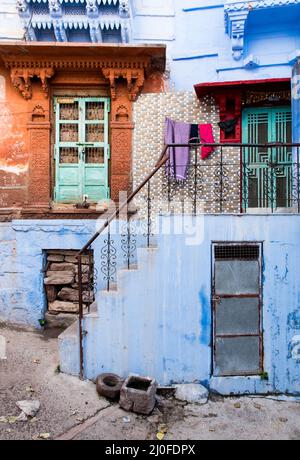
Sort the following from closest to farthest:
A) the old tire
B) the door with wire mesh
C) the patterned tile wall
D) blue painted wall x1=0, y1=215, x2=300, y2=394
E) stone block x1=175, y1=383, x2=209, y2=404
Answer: the old tire
stone block x1=175, y1=383, x2=209, y2=404
blue painted wall x1=0, y1=215, x2=300, y2=394
the door with wire mesh
the patterned tile wall

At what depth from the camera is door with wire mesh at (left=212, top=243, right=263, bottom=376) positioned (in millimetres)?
5637

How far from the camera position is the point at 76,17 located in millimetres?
7562

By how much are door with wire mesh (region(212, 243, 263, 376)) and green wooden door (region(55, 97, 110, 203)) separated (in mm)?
3390

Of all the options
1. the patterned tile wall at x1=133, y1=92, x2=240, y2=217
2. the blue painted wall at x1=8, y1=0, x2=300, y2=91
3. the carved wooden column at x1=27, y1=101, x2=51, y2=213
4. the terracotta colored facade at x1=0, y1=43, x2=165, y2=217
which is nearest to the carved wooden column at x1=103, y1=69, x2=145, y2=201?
the terracotta colored facade at x1=0, y1=43, x2=165, y2=217

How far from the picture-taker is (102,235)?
7.20 m

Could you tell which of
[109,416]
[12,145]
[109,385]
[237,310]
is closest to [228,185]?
[237,310]

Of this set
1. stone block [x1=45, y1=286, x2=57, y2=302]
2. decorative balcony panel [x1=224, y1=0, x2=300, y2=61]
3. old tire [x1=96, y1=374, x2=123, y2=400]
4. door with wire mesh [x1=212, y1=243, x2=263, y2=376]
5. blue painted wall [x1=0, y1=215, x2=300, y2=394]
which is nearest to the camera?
old tire [x1=96, y1=374, x2=123, y2=400]

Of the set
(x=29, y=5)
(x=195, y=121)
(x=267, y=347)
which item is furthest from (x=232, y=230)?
(x=29, y=5)

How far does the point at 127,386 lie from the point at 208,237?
2.50m

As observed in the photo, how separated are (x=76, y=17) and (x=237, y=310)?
6.68m

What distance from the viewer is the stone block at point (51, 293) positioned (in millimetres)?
7523

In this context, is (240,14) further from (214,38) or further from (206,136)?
(206,136)

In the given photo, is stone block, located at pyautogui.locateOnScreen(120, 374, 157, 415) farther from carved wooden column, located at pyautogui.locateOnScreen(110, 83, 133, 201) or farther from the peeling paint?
carved wooden column, located at pyautogui.locateOnScreen(110, 83, 133, 201)
